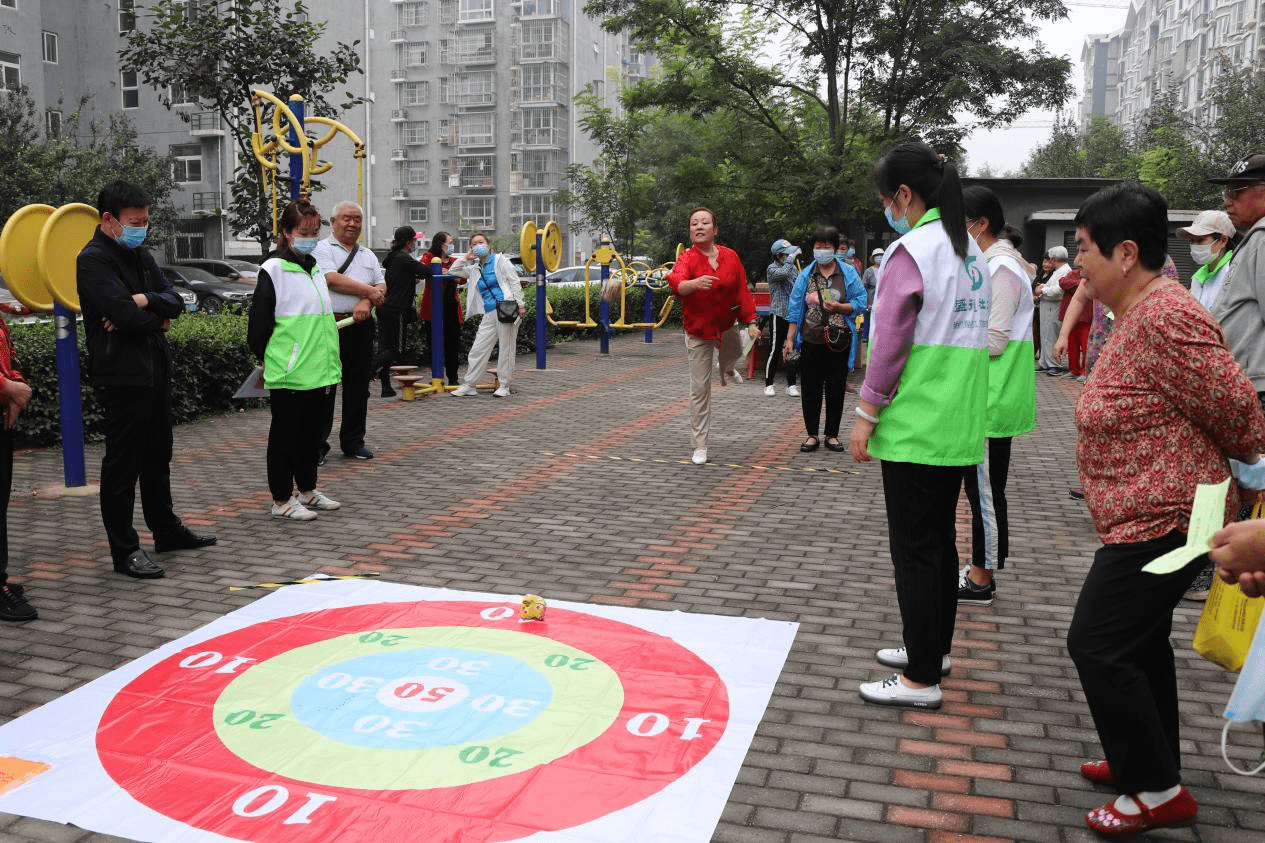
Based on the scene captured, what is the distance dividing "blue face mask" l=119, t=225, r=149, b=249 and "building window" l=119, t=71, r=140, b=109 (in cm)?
4123

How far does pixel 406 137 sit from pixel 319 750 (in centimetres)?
6728

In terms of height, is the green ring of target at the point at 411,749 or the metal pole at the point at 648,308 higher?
the metal pole at the point at 648,308

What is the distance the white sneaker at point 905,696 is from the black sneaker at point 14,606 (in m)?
3.70

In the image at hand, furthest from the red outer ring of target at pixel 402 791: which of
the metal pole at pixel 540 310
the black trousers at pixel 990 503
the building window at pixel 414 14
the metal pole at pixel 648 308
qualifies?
the building window at pixel 414 14

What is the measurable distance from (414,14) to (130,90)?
1065 inches

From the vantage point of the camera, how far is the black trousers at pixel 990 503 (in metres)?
5.36

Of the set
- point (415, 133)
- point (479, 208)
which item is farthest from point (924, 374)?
point (415, 133)

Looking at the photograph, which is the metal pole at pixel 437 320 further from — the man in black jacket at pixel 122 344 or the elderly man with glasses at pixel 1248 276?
the elderly man with glasses at pixel 1248 276

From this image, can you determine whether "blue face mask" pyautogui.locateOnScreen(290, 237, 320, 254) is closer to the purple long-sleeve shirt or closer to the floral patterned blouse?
the purple long-sleeve shirt

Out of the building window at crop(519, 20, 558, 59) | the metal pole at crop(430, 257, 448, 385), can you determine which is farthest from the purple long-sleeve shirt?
the building window at crop(519, 20, 558, 59)

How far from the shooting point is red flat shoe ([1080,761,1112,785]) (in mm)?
3520

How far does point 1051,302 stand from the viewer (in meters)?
18.5

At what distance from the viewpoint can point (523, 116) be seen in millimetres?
66250

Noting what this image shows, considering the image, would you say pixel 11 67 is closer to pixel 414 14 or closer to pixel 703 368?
pixel 703 368
